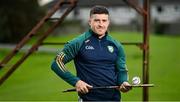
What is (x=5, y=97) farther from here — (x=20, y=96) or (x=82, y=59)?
(x=82, y=59)

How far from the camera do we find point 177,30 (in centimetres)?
6831

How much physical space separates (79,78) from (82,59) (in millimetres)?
194

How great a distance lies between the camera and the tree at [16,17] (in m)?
40.0

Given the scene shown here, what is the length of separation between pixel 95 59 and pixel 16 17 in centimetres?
3556

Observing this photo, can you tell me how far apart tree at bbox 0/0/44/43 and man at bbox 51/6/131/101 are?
34851 millimetres

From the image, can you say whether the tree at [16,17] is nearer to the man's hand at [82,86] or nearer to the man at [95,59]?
the man at [95,59]

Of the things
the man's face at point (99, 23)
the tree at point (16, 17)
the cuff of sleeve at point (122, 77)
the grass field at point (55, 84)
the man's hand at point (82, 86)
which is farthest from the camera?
the tree at point (16, 17)

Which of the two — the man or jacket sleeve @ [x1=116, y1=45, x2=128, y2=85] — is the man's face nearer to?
Result: the man

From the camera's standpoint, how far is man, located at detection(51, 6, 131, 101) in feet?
17.5

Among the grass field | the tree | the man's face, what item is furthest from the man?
the tree

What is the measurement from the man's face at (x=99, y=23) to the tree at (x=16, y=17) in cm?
3491

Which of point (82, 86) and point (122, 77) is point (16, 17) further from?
point (82, 86)

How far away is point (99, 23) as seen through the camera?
5285mm

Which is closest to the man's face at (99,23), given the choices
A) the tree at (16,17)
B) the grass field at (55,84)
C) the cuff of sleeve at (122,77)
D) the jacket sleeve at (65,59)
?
the jacket sleeve at (65,59)
